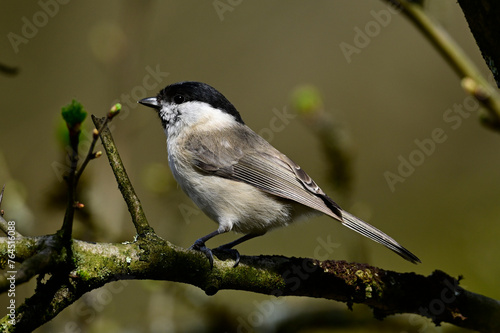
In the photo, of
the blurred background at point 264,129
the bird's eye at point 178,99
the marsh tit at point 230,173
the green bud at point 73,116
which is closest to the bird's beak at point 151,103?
the marsh tit at point 230,173

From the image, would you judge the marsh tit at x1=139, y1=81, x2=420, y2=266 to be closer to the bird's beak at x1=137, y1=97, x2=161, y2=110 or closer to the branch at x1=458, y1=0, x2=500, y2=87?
the bird's beak at x1=137, y1=97, x2=161, y2=110

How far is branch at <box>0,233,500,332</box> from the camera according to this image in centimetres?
163

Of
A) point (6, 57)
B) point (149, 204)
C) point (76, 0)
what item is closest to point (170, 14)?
point (76, 0)

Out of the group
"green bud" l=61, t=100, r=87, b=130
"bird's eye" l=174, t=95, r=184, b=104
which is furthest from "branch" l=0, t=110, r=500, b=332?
"bird's eye" l=174, t=95, r=184, b=104

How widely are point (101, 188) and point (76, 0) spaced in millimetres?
2595

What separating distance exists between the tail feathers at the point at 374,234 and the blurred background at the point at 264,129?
13cm

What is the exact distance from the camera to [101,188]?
2.99 m

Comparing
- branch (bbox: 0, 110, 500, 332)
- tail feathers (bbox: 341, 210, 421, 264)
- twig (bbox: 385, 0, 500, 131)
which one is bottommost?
branch (bbox: 0, 110, 500, 332)

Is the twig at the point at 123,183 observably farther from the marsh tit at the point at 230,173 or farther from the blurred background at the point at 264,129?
the blurred background at the point at 264,129

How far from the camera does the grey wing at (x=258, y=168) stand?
2.63m

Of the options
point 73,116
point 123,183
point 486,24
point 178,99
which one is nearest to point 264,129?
point 178,99

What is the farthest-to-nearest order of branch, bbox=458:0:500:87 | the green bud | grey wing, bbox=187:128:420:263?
grey wing, bbox=187:128:420:263
branch, bbox=458:0:500:87
the green bud

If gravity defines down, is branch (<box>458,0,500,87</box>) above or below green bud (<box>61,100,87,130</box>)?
above

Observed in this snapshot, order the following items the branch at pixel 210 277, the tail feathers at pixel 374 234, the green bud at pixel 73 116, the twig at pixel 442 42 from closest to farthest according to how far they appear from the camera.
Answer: the green bud at pixel 73 116, the branch at pixel 210 277, the twig at pixel 442 42, the tail feathers at pixel 374 234
